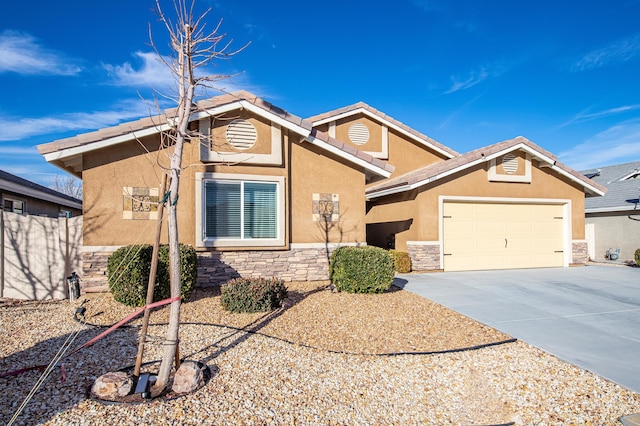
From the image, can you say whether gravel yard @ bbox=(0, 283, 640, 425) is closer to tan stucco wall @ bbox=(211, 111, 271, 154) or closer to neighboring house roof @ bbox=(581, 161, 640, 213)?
tan stucco wall @ bbox=(211, 111, 271, 154)

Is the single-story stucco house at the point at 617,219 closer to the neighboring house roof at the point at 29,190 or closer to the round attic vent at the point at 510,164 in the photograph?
the round attic vent at the point at 510,164

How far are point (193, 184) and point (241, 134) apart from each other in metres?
1.73

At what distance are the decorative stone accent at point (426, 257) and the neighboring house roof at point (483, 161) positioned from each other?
1.91m

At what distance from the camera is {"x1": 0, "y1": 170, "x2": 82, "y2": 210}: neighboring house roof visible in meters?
11.1

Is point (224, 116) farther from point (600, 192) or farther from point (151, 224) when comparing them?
point (600, 192)

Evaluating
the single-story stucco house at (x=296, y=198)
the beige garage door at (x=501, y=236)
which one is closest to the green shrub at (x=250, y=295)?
the single-story stucco house at (x=296, y=198)

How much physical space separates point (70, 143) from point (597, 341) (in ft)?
34.4

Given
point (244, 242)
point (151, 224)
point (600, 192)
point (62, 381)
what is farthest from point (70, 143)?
point (600, 192)

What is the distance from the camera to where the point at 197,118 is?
8734 millimetres

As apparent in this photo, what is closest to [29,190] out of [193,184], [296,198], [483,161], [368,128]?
[193,184]

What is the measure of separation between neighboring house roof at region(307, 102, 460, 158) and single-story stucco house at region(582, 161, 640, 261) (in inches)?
334

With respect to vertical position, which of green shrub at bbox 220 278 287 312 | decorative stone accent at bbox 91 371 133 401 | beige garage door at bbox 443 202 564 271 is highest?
beige garage door at bbox 443 202 564 271

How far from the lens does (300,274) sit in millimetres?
9688

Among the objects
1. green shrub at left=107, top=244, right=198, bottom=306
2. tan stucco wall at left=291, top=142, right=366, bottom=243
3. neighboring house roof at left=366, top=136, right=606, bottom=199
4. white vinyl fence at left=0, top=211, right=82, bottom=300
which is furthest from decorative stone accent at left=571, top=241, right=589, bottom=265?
white vinyl fence at left=0, top=211, right=82, bottom=300
